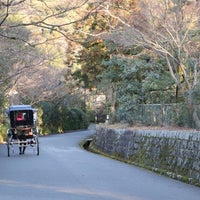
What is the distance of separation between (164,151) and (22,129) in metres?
8.85

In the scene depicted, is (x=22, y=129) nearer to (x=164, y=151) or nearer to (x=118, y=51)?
(x=164, y=151)

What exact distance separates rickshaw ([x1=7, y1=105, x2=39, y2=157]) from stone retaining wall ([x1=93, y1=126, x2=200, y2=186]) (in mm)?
4001

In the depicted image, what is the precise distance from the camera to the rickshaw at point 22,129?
22.8 metres

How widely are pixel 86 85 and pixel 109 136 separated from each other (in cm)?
1361

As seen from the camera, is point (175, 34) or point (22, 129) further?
point (22, 129)

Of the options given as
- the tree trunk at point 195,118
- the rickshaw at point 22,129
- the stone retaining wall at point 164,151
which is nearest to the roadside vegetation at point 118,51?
the tree trunk at point 195,118

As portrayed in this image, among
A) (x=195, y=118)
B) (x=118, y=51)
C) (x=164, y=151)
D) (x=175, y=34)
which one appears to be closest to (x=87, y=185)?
(x=164, y=151)

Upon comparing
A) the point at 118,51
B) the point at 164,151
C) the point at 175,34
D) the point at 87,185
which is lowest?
the point at 87,185

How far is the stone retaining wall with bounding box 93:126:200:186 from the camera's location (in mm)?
13258

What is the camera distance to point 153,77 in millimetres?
25141

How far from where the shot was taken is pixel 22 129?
22.7 metres

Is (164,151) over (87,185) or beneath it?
over

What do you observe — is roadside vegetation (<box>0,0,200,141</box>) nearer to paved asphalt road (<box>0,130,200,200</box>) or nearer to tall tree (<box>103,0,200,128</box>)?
tall tree (<box>103,0,200,128</box>)

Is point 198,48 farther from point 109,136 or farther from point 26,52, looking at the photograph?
point 26,52
